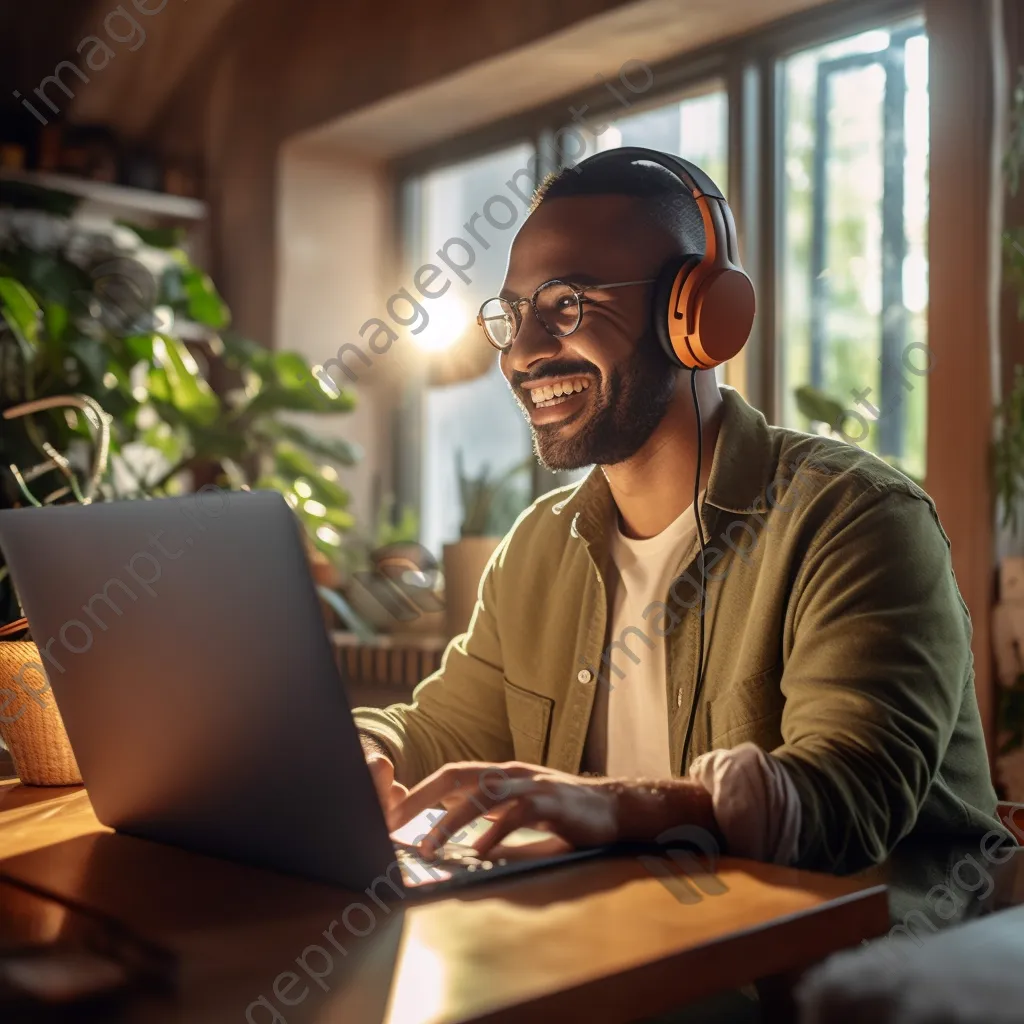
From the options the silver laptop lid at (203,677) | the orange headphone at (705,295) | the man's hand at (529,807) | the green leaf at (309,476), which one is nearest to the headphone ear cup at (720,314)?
the orange headphone at (705,295)

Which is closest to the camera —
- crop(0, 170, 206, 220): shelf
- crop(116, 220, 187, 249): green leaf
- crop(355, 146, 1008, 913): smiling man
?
crop(355, 146, 1008, 913): smiling man

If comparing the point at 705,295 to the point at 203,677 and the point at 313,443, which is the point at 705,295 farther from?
the point at 313,443

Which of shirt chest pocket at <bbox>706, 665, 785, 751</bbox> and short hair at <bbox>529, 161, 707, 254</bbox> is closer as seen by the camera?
shirt chest pocket at <bbox>706, 665, 785, 751</bbox>

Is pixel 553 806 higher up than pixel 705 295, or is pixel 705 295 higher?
pixel 705 295

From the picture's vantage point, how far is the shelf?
12.3ft

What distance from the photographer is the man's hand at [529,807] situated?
2.69 ft

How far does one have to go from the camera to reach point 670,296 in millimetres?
1311

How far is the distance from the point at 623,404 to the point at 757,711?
Answer: 15.4 inches

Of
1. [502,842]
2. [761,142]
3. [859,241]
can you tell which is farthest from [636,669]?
[761,142]

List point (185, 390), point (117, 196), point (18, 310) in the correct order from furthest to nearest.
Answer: point (117, 196)
point (185, 390)
point (18, 310)

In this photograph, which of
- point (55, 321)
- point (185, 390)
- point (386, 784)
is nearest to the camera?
point (386, 784)

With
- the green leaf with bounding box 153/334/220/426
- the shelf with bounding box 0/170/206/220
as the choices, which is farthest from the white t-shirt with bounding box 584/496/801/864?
the shelf with bounding box 0/170/206/220

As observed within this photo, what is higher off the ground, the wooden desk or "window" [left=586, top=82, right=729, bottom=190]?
"window" [left=586, top=82, right=729, bottom=190]

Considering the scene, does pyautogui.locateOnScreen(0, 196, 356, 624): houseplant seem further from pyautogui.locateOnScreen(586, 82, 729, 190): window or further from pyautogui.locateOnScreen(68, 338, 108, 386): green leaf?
pyautogui.locateOnScreen(586, 82, 729, 190): window
